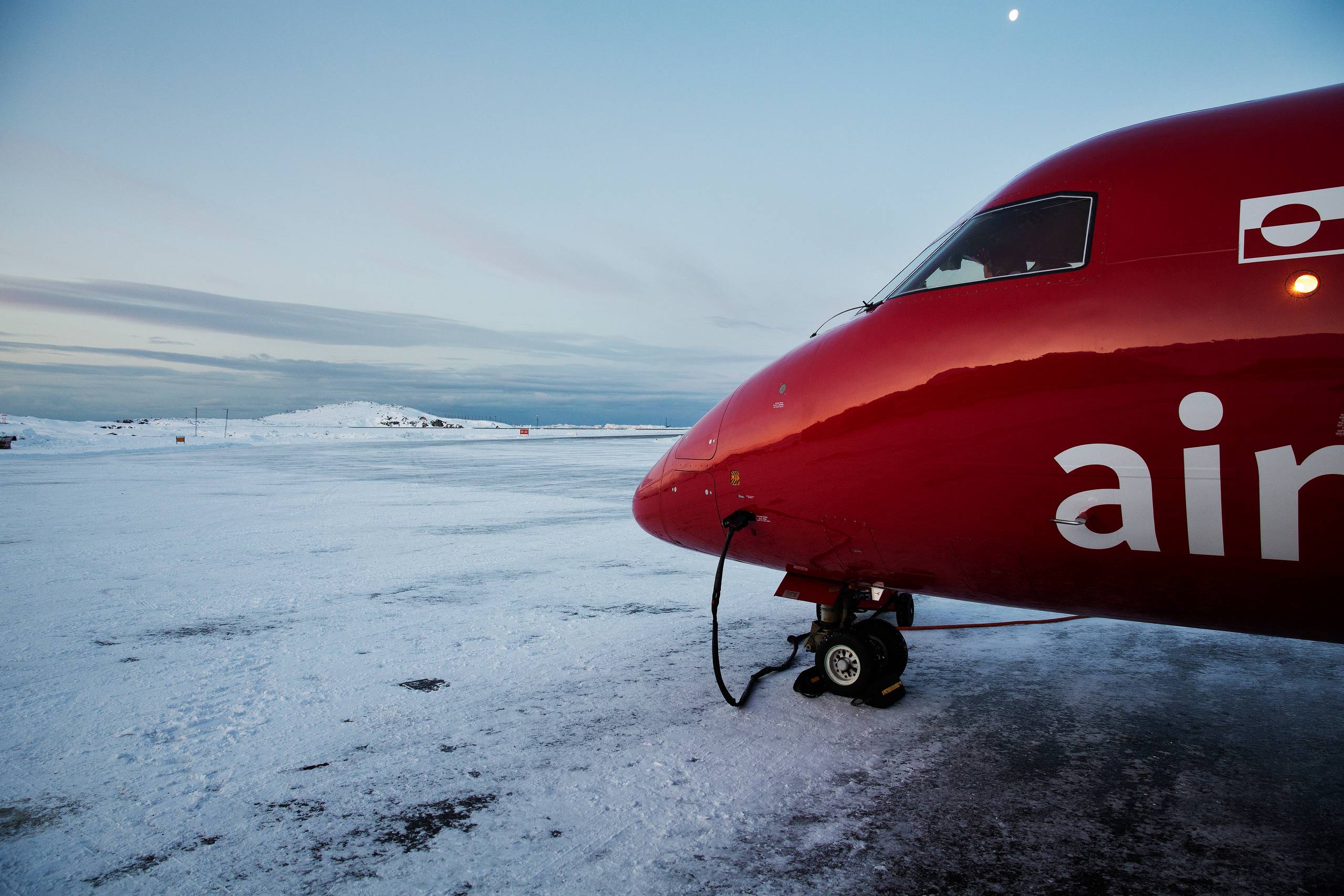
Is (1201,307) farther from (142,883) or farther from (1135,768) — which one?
(142,883)

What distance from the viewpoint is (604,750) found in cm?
385

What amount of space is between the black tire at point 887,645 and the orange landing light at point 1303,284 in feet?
9.51

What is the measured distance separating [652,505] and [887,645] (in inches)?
74.2

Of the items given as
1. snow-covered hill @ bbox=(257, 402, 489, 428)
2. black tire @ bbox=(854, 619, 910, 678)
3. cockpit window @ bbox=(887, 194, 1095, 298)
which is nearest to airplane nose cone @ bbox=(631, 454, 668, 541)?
black tire @ bbox=(854, 619, 910, 678)

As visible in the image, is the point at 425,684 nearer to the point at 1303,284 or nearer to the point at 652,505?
the point at 652,505

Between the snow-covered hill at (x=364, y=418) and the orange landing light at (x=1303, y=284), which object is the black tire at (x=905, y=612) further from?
the snow-covered hill at (x=364, y=418)

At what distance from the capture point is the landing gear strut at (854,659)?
14.7 feet

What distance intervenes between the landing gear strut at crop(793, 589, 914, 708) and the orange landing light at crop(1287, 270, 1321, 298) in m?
2.85

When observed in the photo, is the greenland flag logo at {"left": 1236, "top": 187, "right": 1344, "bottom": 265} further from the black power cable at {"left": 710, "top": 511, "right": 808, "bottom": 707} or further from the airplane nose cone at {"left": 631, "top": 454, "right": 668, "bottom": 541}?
the airplane nose cone at {"left": 631, "top": 454, "right": 668, "bottom": 541}

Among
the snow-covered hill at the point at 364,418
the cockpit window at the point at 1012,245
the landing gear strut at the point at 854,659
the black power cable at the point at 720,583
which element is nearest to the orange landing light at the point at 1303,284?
the cockpit window at the point at 1012,245

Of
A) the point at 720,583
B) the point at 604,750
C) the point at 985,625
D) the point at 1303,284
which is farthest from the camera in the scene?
the point at 985,625

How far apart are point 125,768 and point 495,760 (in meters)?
1.90

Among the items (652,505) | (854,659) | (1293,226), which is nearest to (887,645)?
(854,659)

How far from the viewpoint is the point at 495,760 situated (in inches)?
146
